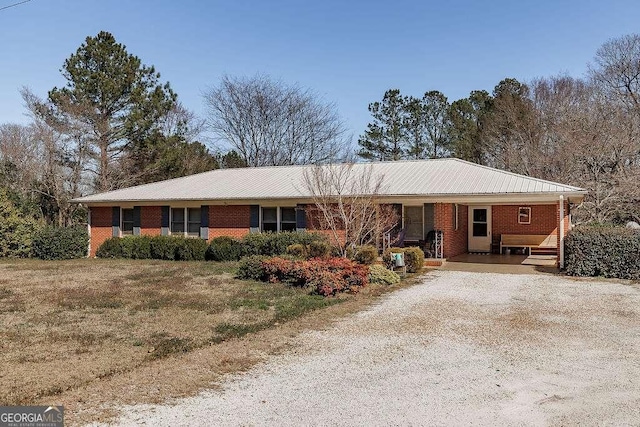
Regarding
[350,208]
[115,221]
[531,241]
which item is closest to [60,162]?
[115,221]

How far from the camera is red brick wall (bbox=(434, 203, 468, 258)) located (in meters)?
16.6

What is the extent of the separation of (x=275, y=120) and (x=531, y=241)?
22175 mm

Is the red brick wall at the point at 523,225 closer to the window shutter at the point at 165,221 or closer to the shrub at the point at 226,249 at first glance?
the shrub at the point at 226,249

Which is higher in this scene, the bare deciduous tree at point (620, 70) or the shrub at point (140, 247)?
the bare deciduous tree at point (620, 70)

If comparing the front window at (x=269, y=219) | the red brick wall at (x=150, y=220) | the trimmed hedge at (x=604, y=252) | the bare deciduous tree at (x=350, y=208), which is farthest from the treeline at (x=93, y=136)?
the trimmed hedge at (x=604, y=252)

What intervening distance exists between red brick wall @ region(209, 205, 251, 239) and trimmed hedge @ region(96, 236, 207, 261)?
0.96 metres

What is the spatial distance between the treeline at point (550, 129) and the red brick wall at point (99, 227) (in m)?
19.7

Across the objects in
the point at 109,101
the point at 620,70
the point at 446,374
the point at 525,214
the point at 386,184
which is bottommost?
the point at 446,374

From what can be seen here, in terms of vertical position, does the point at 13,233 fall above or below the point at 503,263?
above

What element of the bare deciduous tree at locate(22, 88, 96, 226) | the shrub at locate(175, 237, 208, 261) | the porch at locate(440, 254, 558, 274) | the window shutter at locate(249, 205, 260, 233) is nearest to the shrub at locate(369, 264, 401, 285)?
the porch at locate(440, 254, 558, 274)

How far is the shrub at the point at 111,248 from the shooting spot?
19.5m

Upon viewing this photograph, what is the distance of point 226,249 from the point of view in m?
17.5

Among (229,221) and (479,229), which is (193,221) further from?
(479,229)

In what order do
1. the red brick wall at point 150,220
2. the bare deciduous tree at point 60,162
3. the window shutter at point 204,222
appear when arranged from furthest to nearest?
1. the bare deciduous tree at point 60,162
2. the red brick wall at point 150,220
3. the window shutter at point 204,222
